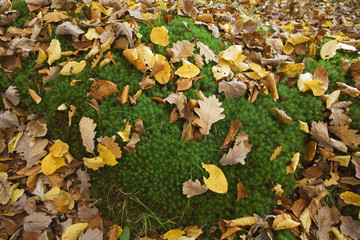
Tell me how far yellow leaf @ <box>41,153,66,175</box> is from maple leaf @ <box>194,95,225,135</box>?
1.37 m

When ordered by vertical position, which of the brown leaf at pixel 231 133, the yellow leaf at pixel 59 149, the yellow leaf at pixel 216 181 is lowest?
the yellow leaf at pixel 59 149

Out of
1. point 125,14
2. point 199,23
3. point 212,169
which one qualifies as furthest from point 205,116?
point 125,14

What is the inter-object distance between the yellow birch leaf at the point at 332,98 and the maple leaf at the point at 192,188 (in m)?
1.53

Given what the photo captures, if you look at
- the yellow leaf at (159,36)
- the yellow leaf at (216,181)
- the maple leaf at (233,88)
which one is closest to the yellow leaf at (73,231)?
the yellow leaf at (216,181)

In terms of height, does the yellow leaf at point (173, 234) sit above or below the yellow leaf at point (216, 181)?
below

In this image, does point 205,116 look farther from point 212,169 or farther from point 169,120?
point 212,169

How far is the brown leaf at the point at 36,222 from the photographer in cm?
189

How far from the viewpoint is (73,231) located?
1890mm

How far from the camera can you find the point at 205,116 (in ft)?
6.81

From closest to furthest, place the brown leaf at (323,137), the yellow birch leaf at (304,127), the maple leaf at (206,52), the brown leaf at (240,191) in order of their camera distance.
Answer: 1. the brown leaf at (240,191)
2. the brown leaf at (323,137)
3. the yellow birch leaf at (304,127)
4. the maple leaf at (206,52)

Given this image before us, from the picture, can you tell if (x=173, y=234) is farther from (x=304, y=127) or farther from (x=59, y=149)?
(x=304, y=127)

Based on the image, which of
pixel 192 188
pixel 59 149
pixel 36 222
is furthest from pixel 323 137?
pixel 36 222

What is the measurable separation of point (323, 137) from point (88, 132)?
2235 millimetres

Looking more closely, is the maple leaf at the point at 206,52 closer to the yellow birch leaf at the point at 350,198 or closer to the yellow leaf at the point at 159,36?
the yellow leaf at the point at 159,36
